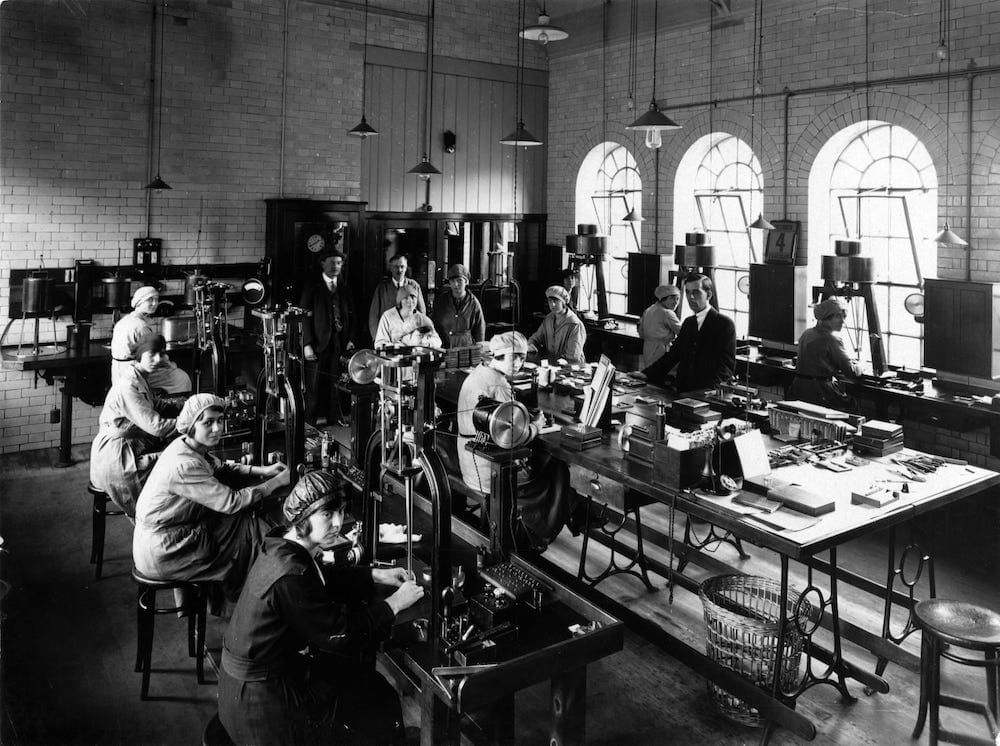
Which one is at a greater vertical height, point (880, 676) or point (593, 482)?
point (593, 482)

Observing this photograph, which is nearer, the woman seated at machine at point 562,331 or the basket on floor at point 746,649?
the basket on floor at point 746,649

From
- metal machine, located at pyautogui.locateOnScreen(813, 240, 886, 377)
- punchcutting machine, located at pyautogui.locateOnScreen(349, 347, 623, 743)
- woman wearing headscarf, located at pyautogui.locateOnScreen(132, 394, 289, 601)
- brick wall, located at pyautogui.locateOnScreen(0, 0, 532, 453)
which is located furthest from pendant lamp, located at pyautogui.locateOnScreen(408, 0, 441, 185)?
punchcutting machine, located at pyautogui.locateOnScreen(349, 347, 623, 743)

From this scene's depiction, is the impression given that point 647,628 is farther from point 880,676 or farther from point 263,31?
point 263,31

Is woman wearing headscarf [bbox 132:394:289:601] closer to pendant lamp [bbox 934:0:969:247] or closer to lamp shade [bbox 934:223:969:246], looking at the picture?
lamp shade [bbox 934:223:969:246]

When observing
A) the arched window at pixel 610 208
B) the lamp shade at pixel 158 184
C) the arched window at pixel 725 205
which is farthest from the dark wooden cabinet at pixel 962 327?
the lamp shade at pixel 158 184

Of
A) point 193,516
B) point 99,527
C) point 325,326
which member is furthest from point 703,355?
point 99,527

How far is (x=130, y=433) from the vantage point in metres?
5.55

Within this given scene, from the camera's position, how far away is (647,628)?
181 inches

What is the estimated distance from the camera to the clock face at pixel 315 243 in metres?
9.84

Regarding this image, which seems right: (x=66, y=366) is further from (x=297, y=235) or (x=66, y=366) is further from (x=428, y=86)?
(x=428, y=86)

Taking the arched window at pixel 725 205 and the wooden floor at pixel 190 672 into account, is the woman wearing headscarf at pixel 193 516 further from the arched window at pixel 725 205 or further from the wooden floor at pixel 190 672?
the arched window at pixel 725 205

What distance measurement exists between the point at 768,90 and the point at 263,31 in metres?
5.77

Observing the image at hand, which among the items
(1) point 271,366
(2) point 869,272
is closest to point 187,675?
(1) point 271,366

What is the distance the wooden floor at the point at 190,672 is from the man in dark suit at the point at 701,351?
174cm
